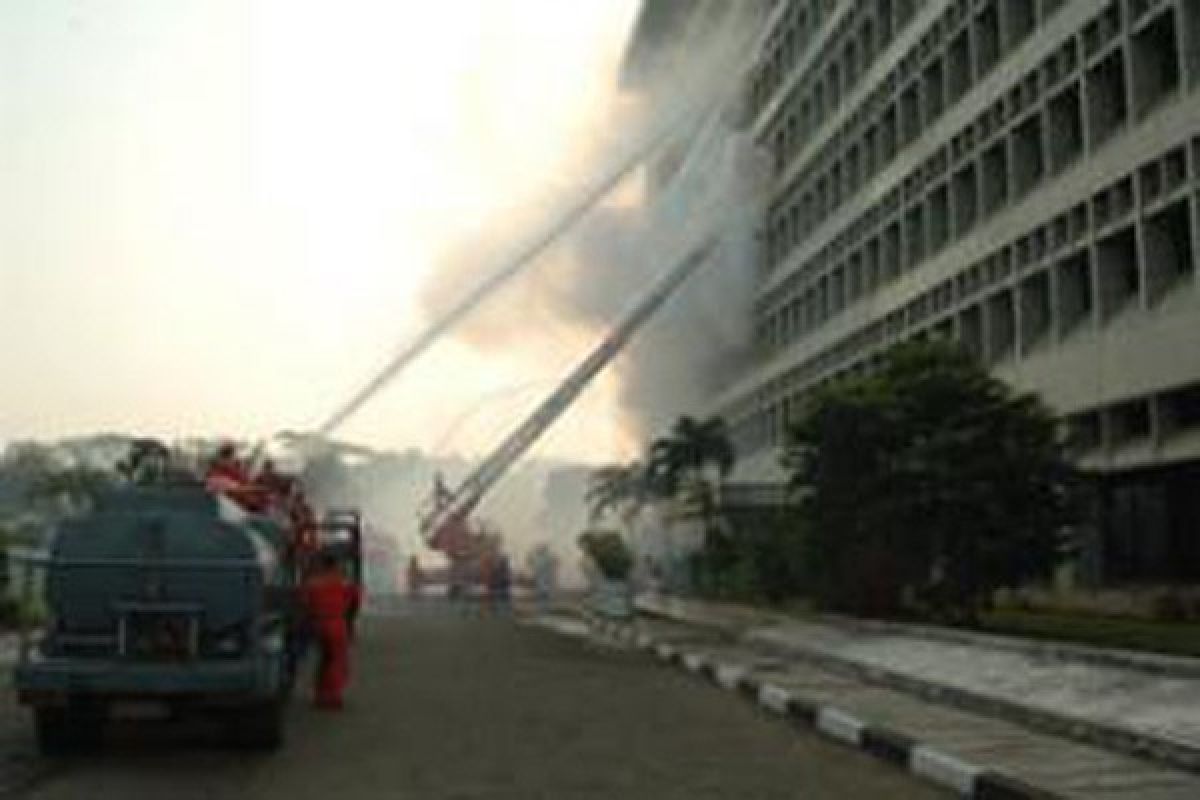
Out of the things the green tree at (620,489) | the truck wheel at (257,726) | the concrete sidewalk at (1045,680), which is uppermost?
the green tree at (620,489)

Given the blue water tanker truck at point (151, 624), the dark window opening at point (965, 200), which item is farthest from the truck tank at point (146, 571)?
the dark window opening at point (965, 200)

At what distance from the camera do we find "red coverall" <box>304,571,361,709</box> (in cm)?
2042

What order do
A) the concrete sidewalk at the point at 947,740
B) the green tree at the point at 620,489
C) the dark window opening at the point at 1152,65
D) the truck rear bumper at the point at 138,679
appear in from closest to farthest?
the concrete sidewalk at the point at 947,740, the truck rear bumper at the point at 138,679, the dark window opening at the point at 1152,65, the green tree at the point at 620,489

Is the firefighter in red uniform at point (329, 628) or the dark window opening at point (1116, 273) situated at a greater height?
the dark window opening at point (1116, 273)

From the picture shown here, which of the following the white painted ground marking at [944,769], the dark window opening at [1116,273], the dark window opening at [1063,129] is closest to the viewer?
the white painted ground marking at [944,769]

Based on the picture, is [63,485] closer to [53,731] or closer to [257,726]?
[53,731]

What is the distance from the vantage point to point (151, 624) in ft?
52.1

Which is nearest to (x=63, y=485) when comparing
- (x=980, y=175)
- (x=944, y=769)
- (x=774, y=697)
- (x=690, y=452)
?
(x=980, y=175)

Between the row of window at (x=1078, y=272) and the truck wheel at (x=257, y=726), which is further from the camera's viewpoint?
the row of window at (x=1078, y=272)

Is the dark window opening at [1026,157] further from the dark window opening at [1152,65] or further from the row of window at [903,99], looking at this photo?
the dark window opening at [1152,65]

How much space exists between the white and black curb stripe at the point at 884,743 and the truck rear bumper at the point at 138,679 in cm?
532

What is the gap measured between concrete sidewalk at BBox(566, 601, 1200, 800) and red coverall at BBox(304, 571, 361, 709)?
16.2ft

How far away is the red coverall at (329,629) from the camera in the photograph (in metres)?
20.4

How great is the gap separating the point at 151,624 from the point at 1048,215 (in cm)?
3053
